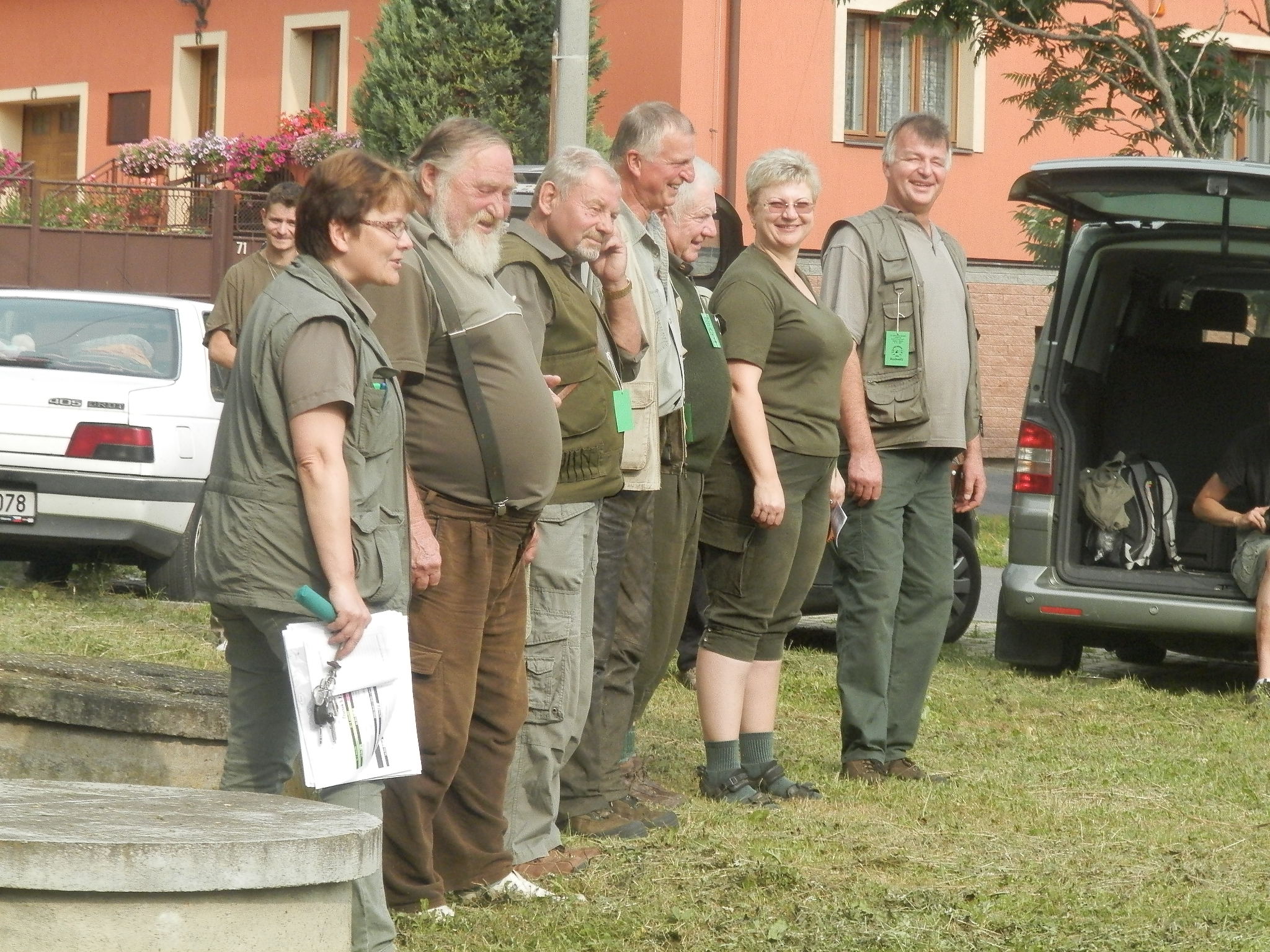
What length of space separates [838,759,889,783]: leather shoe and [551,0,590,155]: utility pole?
11.1 ft

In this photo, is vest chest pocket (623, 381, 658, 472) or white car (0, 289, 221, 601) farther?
white car (0, 289, 221, 601)

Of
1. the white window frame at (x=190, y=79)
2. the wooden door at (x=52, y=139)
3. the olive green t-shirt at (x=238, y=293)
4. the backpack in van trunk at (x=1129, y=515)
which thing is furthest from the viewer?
the wooden door at (x=52, y=139)

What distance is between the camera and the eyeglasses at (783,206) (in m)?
5.79

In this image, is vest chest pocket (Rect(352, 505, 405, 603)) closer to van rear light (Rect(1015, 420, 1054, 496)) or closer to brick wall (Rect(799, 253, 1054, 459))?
van rear light (Rect(1015, 420, 1054, 496))

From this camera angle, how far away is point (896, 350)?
6133mm

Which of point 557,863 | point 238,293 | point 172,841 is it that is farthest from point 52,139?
point 172,841

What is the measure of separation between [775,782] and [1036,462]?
10.2 feet

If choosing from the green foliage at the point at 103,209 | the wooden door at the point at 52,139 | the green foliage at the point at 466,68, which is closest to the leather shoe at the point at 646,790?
the green foliage at the point at 466,68

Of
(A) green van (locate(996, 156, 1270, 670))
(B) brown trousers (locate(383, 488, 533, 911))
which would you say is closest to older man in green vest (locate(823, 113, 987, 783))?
(A) green van (locate(996, 156, 1270, 670))

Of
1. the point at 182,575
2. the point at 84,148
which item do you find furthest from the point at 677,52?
the point at 182,575

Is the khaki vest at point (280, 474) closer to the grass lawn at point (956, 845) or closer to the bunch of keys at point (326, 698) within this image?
the bunch of keys at point (326, 698)

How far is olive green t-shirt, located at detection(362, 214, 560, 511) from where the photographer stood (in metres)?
4.19

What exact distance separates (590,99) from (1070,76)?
21.0 ft

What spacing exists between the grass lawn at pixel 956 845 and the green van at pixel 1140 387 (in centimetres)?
45
